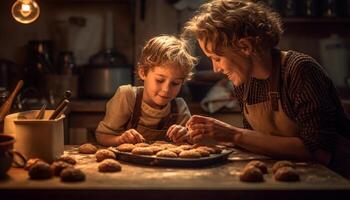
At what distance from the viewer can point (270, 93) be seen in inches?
96.2

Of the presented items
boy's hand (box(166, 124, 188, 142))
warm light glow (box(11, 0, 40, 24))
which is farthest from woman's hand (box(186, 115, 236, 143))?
warm light glow (box(11, 0, 40, 24))

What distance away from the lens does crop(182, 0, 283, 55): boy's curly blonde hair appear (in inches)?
94.4

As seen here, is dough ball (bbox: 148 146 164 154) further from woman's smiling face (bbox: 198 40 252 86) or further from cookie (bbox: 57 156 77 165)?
woman's smiling face (bbox: 198 40 252 86)

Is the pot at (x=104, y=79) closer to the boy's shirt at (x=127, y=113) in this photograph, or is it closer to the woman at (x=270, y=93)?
the boy's shirt at (x=127, y=113)

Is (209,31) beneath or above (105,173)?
above

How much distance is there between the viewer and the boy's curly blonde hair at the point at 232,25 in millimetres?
2398

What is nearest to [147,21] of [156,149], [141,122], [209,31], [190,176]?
[141,122]

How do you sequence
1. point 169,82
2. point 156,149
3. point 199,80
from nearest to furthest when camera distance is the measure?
point 156,149
point 169,82
point 199,80

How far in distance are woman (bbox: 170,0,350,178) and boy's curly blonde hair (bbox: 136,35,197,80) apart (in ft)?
0.88

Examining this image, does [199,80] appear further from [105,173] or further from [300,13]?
[105,173]

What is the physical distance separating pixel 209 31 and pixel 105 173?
0.84m

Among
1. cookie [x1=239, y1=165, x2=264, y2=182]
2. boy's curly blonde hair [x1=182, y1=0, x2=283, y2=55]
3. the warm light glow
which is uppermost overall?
the warm light glow

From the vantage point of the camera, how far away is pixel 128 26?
16.9 ft

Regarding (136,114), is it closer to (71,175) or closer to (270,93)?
(270,93)
